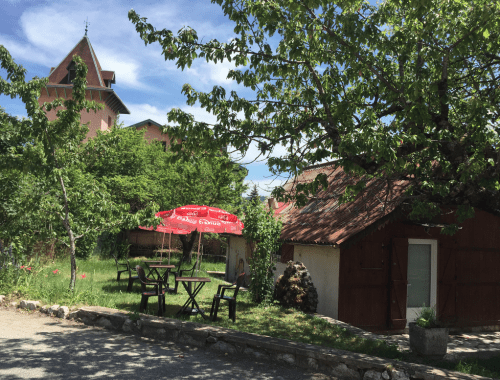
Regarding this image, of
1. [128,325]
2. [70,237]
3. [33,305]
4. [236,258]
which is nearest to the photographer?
[128,325]

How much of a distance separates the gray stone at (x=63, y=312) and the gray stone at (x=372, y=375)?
20.7ft

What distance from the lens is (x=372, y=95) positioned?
8.99 meters

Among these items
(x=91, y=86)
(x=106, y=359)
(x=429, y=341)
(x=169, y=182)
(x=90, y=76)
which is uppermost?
(x=90, y=76)

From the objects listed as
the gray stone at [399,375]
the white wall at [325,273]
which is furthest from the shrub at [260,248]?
the gray stone at [399,375]

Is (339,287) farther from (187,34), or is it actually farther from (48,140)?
(48,140)

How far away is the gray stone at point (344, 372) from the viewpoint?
612 centimetres

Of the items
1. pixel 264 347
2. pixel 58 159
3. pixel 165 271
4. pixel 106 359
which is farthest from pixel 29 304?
pixel 264 347

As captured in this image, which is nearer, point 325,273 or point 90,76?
point 325,273

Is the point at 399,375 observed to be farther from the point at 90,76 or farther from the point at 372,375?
the point at 90,76

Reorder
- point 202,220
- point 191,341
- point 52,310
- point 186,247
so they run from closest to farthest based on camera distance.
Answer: point 191,341 → point 52,310 → point 202,220 → point 186,247

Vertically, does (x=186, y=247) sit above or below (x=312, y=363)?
above

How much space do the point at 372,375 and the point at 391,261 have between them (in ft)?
18.9

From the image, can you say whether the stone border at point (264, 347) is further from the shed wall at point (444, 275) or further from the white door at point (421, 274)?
the white door at point (421, 274)

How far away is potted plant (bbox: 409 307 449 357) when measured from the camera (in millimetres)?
7137
